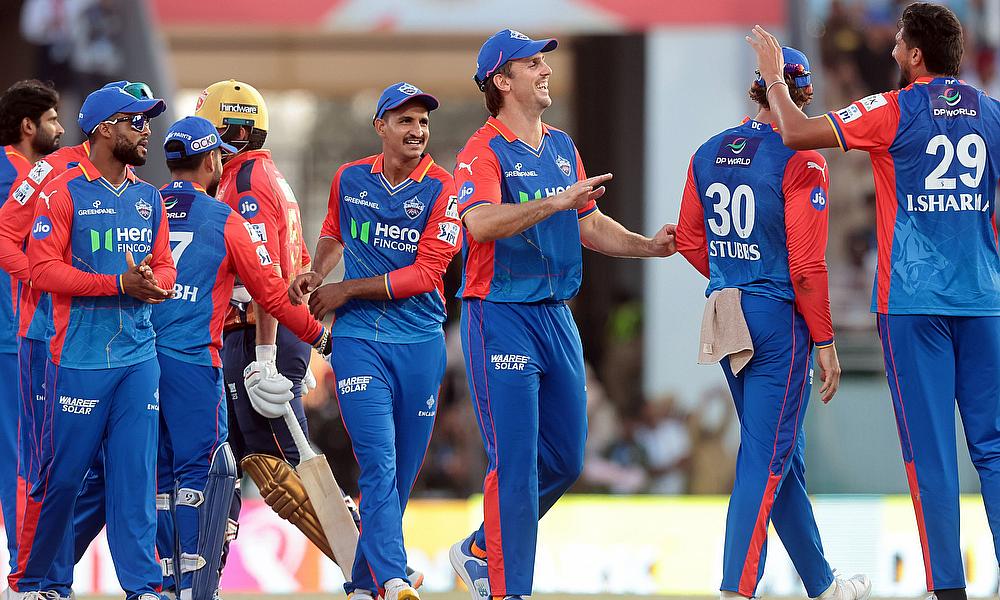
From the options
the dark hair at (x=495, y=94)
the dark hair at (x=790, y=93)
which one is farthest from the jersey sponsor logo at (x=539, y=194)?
the dark hair at (x=790, y=93)

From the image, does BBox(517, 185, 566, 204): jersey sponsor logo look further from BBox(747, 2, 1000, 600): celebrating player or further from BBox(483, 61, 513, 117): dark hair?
BBox(747, 2, 1000, 600): celebrating player

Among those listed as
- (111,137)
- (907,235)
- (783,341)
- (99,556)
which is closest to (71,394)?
(111,137)

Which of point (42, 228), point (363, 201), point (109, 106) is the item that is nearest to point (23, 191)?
point (42, 228)

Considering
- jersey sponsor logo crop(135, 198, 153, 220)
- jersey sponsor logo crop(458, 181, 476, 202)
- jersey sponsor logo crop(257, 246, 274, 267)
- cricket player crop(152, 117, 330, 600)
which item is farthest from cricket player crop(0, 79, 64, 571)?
jersey sponsor logo crop(458, 181, 476, 202)

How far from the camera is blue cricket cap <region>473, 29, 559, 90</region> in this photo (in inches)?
251

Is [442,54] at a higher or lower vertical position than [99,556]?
higher

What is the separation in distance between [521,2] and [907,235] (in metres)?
10.5

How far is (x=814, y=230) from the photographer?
613 cm

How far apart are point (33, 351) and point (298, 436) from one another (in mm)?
1325

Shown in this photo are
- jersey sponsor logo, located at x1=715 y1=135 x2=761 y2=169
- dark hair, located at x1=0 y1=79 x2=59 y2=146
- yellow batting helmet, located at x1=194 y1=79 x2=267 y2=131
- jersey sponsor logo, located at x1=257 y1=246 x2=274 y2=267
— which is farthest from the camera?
dark hair, located at x1=0 y1=79 x2=59 y2=146

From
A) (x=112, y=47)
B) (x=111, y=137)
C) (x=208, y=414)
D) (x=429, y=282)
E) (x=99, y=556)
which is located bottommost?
(x=99, y=556)

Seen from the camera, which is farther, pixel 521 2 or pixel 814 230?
pixel 521 2

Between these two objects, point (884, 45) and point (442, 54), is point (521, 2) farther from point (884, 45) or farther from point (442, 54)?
point (884, 45)

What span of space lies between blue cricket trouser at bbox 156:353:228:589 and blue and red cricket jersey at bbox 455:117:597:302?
4.18 feet
